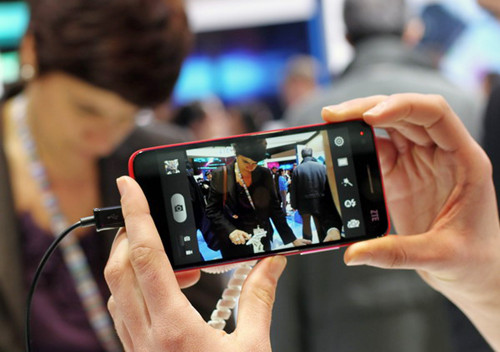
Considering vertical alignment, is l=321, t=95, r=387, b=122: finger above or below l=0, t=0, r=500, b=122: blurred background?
below

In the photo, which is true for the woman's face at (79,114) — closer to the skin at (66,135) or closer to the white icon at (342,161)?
the skin at (66,135)

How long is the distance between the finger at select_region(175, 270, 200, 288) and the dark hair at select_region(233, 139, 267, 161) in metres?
0.13

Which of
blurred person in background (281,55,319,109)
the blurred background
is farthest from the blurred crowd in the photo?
blurred person in background (281,55,319,109)

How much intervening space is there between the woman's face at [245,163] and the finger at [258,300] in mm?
89

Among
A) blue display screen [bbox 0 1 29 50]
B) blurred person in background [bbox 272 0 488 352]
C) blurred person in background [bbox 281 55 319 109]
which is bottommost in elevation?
blurred person in background [bbox 272 0 488 352]

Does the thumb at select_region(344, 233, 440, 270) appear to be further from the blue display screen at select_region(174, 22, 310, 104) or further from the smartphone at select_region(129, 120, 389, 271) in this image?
the blue display screen at select_region(174, 22, 310, 104)

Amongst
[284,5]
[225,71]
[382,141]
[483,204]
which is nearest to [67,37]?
[382,141]

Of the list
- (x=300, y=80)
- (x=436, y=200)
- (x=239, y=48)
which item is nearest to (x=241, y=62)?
(x=239, y=48)

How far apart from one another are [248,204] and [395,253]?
151mm

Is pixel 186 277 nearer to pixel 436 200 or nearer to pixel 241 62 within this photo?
pixel 436 200

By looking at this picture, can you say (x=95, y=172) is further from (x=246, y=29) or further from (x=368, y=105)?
(x=246, y=29)

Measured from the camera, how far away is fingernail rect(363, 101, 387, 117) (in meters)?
0.54

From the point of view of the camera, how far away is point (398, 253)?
1.80ft

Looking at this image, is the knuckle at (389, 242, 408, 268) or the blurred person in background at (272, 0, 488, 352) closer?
the knuckle at (389, 242, 408, 268)
